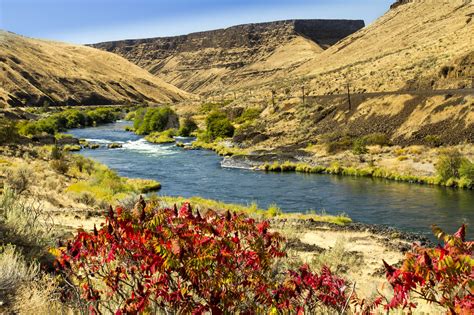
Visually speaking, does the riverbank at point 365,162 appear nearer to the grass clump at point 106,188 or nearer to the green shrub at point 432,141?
the green shrub at point 432,141

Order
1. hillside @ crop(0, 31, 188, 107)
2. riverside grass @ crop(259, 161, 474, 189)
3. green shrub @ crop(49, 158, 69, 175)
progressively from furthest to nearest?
hillside @ crop(0, 31, 188, 107) < riverside grass @ crop(259, 161, 474, 189) < green shrub @ crop(49, 158, 69, 175)

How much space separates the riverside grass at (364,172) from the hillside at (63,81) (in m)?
85.7

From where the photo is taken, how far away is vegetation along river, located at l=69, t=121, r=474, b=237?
24828mm

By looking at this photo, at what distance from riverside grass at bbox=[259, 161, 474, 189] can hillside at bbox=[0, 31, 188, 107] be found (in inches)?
3376

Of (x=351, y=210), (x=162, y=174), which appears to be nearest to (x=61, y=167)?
(x=162, y=174)

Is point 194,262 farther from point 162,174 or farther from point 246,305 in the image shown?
point 162,174

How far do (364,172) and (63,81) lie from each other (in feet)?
426

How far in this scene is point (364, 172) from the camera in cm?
3747

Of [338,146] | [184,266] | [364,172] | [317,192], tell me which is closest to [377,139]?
[338,146]

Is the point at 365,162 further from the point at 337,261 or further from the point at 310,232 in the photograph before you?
the point at 337,261

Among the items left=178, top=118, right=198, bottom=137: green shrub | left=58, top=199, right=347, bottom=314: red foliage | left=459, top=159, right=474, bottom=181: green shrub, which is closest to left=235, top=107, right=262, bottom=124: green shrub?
left=178, top=118, right=198, bottom=137: green shrub

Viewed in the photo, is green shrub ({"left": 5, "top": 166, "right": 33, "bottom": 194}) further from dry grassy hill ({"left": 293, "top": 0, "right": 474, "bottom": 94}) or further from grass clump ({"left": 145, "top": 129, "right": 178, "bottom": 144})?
dry grassy hill ({"left": 293, "top": 0, "right": 474, "bottom": 94})

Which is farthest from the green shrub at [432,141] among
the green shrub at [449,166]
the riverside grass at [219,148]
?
the riverside grass at [219,148]

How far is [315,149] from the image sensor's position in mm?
47125
